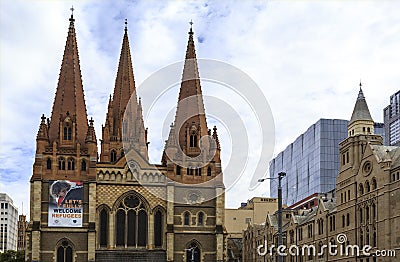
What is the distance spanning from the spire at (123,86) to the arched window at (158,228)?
13006mm

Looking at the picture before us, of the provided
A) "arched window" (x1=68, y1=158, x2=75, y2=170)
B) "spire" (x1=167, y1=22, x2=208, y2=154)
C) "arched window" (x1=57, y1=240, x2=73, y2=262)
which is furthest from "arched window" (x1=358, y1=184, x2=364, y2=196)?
"arched window" (x1=57, y1=240, x2=73, y2=262)

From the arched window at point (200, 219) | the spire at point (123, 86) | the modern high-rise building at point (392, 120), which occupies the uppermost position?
the modern high-rise building at point (392, 120)

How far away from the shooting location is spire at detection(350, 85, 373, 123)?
91.4 metres

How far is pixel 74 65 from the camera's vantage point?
3760 inches

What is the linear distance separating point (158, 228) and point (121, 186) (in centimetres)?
749

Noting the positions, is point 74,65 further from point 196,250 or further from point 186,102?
point 196,250

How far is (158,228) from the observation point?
91.3 meters

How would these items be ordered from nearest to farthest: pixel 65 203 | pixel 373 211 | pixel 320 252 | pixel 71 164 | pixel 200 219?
1. pixel 373 211
2. pixel 65 203
3. pixel 71 164
4. pixel 200 219
5. pixel 320 252

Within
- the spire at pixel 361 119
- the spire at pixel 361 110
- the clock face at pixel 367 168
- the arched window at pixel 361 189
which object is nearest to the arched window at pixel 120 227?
the arched window at pixel 361 189

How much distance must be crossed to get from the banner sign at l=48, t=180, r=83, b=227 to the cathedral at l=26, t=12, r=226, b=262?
0.13 m

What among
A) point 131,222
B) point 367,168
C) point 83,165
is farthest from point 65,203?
point 367,168

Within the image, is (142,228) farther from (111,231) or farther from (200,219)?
(200,219)

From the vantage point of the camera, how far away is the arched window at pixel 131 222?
3536 inches

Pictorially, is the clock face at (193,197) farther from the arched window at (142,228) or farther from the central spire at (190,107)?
the central spire at (190,107)
